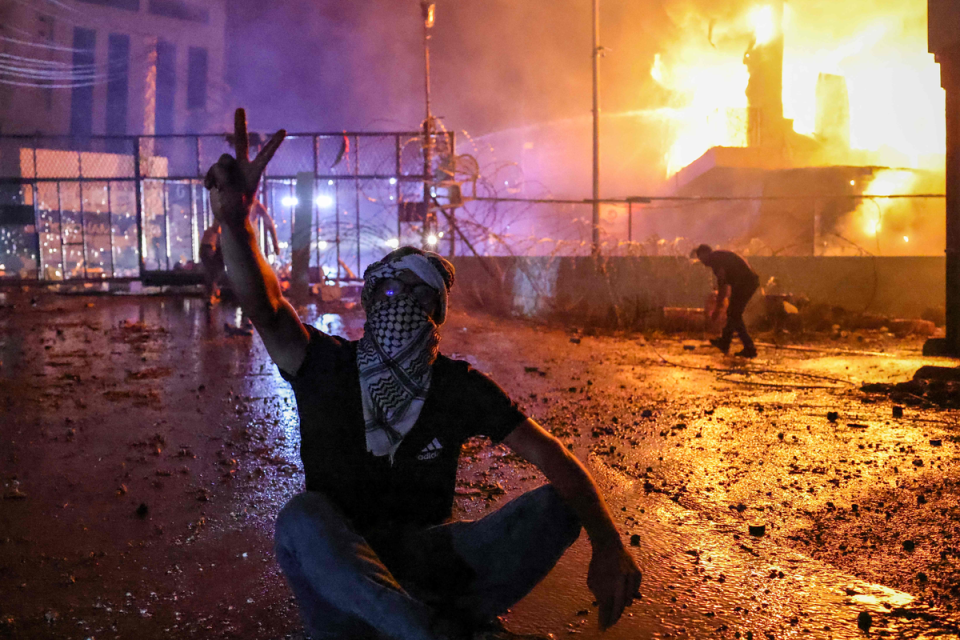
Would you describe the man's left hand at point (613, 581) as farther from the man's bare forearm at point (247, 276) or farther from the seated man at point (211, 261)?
the seated man at point (211, 261)

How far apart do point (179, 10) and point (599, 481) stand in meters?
37.1

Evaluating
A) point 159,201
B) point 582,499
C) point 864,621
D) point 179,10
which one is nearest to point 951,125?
point 864,621

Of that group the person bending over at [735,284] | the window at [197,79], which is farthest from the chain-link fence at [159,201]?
the person bending over at [735,284]

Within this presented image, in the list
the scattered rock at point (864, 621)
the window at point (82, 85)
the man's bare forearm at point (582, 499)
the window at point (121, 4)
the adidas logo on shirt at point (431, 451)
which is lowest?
the scattered rock at point (864, 621)

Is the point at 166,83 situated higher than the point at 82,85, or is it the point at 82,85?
the point at 166,83

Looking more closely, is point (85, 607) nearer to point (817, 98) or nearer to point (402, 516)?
point (402, 516)

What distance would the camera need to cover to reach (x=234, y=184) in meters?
1.96

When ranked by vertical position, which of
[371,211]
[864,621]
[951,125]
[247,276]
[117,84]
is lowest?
[864,621]

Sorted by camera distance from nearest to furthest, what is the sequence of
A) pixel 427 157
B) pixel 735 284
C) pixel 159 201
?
1. pixel 735 284
2. pixel 427 157
3. pixel 159 201

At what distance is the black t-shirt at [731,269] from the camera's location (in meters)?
9.31

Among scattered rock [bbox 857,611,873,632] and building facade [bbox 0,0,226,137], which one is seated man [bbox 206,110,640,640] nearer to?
scattered rock [bbox 857,611,873,632]

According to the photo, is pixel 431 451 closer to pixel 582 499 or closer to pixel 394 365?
pixel 394 365

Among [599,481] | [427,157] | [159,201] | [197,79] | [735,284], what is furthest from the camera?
[197,79]

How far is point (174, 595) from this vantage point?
2492mm
